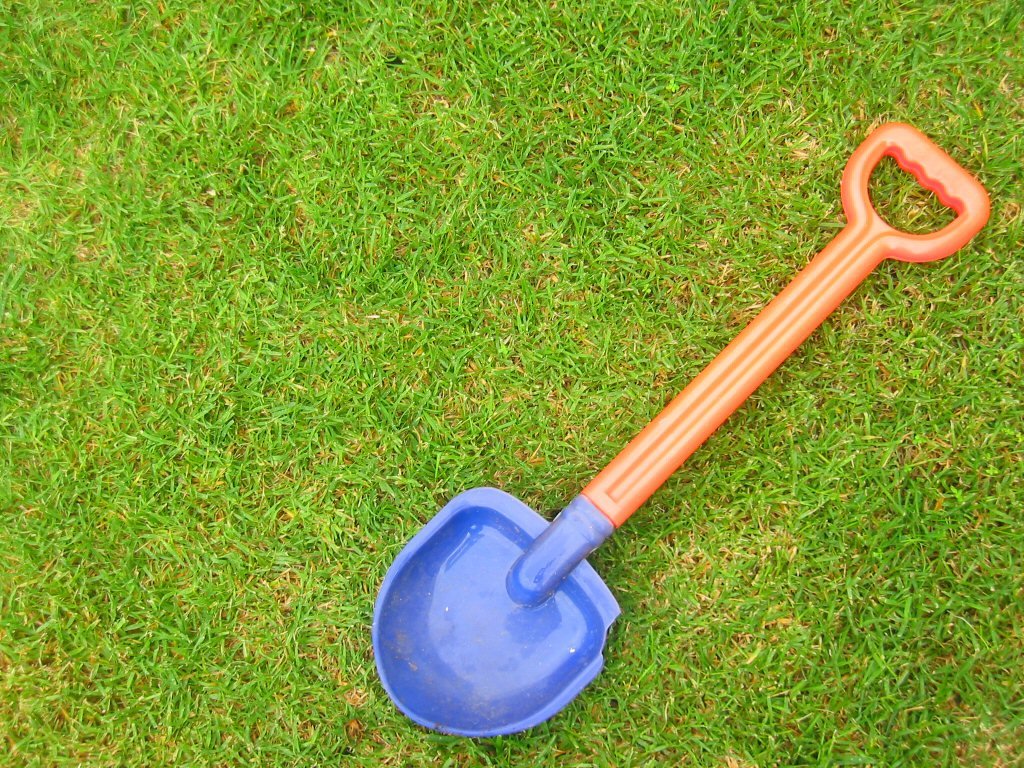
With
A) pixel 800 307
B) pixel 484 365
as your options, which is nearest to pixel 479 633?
pixel 484 365

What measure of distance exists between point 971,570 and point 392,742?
1453mm

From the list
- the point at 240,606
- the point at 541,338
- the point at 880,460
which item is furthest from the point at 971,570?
the point at 240,606

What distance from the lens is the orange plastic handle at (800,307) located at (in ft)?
5.24

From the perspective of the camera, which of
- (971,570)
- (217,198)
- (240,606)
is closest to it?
(971,570)

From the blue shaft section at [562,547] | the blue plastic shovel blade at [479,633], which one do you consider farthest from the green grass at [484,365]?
the blue shaft section at [562,547]

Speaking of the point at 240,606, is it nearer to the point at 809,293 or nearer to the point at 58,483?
the point at 58,483

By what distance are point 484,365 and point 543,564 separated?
55cm

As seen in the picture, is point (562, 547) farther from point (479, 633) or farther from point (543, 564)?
point (479, 633)

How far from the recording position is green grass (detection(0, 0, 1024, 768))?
179 centimetres

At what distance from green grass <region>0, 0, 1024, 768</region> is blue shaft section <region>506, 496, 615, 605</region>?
0.84 feet

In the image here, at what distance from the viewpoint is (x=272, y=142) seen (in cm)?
199

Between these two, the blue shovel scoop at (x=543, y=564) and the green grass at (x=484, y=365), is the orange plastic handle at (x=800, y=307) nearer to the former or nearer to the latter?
the blue shovel scoop at (x=543, y=564)

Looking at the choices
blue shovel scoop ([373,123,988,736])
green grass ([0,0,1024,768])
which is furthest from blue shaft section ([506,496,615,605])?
green grass ([0,0,1024,768])

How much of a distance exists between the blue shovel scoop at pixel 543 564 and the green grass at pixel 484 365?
155mm
